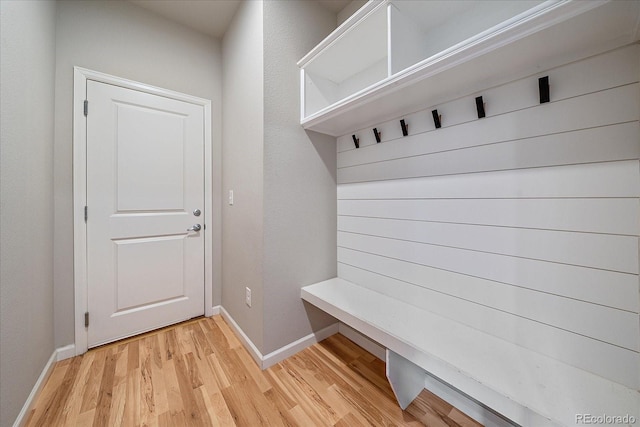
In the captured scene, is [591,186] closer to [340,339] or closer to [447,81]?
[447,81]

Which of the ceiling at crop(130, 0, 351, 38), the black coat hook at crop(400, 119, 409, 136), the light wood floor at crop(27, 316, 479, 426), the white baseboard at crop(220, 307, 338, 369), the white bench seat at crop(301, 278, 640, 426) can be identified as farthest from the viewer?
the ceiling at crop(130, 0, 351, 38)

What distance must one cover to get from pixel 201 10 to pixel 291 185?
1.64 meters

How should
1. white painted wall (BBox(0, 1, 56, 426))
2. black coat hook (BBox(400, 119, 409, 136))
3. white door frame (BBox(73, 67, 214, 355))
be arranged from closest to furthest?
white painted wall (BBox(0, 1, 56, 426)) → black coat hook (BBox(400, 119, 409, 136)) → white door frame (BBox(73, 67, 214, 355))

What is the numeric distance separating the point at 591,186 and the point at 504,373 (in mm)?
764

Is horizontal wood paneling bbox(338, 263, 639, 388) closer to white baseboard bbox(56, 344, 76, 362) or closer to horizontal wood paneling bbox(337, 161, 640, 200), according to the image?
horizontal wood paneling bbox(337, 161, 640, 200)

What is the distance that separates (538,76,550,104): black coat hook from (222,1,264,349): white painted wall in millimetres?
1389

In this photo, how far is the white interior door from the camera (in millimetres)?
1704

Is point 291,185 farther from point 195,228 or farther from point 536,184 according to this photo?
point 536,184

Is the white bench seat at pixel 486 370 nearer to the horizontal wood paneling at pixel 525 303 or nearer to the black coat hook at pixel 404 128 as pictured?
the horizontal wood paneling at pixel 525 303

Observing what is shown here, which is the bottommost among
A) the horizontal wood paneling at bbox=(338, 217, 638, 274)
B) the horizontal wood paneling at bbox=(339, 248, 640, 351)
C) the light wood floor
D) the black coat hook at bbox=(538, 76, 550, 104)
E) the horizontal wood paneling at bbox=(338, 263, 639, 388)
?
the light wood floor

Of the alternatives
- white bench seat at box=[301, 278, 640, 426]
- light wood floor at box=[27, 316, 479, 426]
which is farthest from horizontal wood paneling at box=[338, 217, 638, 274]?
light wood floor at box=[27, 316, 479, 426]

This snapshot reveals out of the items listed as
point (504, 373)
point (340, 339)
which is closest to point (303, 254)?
point (340, 339)

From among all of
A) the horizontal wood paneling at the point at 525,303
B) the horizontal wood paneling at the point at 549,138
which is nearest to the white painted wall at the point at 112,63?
the horizontal wood paneling at the point at 525,303

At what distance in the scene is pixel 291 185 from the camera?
1.62 meters
